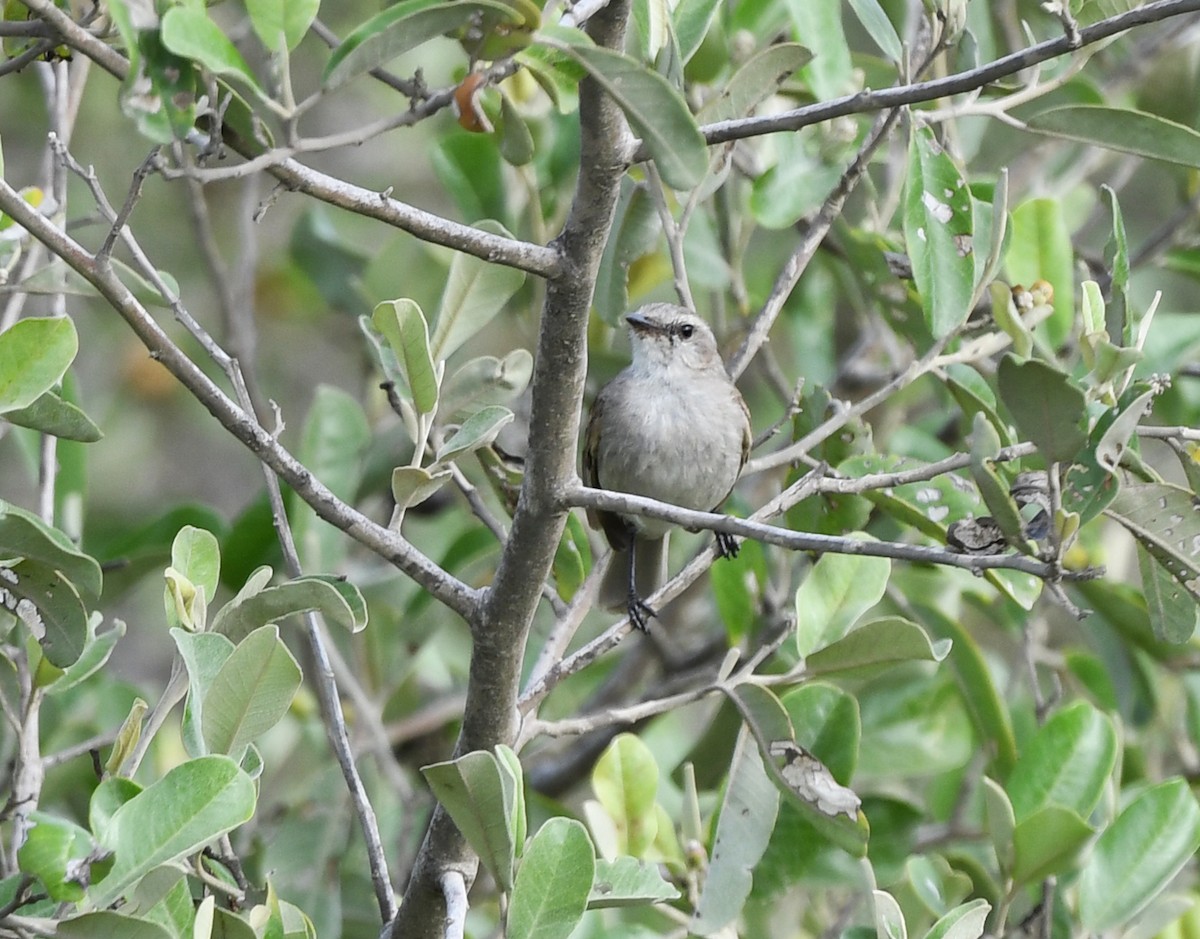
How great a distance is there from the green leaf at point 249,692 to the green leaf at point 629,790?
903mm

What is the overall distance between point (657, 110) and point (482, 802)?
0.98m

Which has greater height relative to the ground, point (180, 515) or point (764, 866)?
point (180, 515)

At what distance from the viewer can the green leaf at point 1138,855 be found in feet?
7.86

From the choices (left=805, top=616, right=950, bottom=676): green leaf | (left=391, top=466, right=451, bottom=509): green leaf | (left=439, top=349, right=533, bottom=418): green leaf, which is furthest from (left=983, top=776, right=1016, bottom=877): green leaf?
(left=439, top=349, right=533, bottom=418): green leaf

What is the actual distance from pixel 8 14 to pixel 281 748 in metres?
2.58

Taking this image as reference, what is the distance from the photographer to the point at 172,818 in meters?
1.72

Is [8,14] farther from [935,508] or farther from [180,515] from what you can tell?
[935,508]

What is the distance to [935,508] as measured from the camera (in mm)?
2680

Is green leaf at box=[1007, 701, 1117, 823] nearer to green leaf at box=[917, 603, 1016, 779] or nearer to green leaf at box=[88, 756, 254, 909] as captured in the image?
green leaf at box=[917, 603, 1016, 779]

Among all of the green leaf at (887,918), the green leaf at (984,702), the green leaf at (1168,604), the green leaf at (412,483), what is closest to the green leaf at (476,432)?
the green leaf at (412,483)

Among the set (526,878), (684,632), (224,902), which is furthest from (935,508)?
(684,632)

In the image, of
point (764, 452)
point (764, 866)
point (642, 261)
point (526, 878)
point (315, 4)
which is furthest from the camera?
point (764, 452)

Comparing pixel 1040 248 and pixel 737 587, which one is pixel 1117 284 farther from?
pixel 737 587

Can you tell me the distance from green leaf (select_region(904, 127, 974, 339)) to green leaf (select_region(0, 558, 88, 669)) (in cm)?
160
